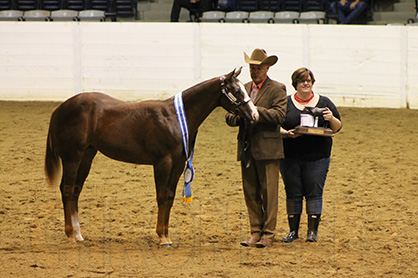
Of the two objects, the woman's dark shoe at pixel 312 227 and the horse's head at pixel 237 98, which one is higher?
the horse's head at pixel 237 98

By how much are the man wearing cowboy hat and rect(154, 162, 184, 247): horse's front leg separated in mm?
669

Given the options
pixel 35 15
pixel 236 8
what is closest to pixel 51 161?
pixel 35 15

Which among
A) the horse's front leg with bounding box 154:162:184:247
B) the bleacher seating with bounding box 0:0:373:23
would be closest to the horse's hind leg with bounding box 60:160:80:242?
the horse's front leg with bounding box 154:162:184:247

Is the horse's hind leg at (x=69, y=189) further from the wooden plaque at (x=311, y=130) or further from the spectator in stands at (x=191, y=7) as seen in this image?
the spectator in stands at (x=191, y=7)

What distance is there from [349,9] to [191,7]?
12.9 feet

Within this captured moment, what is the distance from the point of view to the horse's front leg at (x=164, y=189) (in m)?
6.17

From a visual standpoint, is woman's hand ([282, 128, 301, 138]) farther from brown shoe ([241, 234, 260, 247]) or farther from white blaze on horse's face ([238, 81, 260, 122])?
brown shoe ([241, 234, 260, 247])

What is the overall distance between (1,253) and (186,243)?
176 cm

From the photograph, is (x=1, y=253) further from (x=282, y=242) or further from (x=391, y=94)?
(x=391, y=94)

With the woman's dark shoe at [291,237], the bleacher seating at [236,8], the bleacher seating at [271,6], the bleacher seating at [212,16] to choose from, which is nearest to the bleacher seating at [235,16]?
the bleacher seating at [236,8]

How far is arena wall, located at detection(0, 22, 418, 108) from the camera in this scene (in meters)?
14.2

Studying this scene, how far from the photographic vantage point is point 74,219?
21.7 feet

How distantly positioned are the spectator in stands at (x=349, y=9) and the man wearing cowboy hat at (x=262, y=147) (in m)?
10.4

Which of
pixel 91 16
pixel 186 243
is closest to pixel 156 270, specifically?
pixel 186 243
